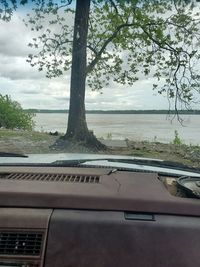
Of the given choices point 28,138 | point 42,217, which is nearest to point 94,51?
point 28,138

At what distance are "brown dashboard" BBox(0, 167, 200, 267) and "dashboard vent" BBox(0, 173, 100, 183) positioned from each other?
0.24m

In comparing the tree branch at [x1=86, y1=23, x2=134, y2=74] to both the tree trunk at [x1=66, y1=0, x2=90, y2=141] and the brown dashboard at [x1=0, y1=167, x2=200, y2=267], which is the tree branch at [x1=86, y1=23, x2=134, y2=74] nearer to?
the tree trunk at [x1=66, y1=0, x2=90, y2=141]

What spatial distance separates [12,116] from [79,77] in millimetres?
9947

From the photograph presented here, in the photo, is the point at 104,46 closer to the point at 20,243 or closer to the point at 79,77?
the point at 79,77

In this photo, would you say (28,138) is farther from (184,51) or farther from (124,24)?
(184,51)

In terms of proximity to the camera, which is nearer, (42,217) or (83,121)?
(42,217)

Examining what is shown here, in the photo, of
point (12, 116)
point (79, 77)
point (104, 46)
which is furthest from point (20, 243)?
point (12, 116)

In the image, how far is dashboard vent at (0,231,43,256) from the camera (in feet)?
5.80

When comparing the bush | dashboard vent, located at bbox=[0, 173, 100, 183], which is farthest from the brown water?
dashboard vent, located at bbox=[0, 173, 100, 183]

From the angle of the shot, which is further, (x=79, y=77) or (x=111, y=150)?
(x=79, y=77)

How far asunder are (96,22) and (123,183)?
17707 mm

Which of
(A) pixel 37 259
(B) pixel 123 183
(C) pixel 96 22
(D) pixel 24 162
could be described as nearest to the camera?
(A) pixel 37 259

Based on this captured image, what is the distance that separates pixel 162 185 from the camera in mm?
2240

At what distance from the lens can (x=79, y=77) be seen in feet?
47.3
